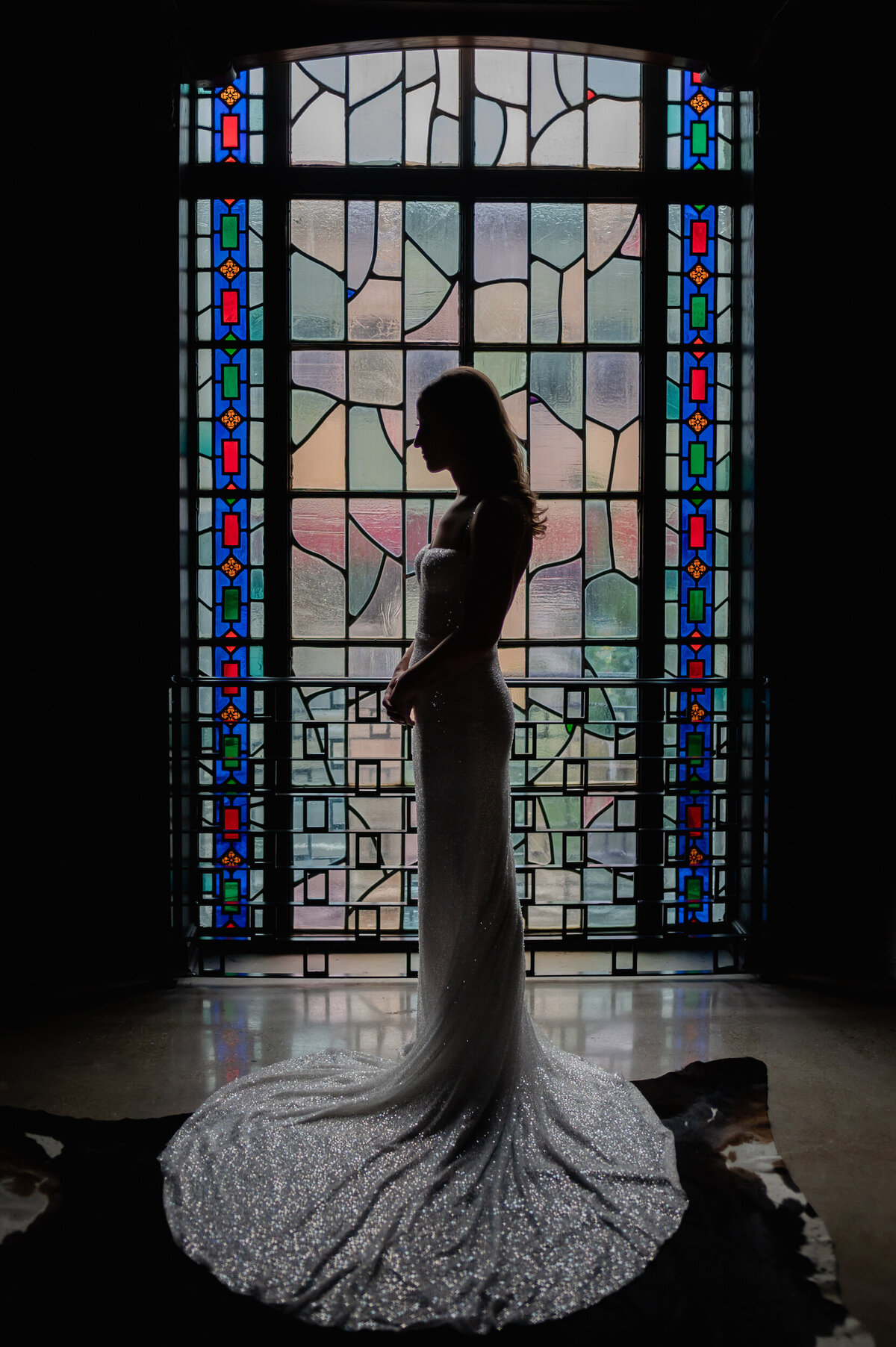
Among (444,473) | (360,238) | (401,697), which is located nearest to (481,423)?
(401,697)

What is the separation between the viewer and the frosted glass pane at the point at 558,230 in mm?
3871

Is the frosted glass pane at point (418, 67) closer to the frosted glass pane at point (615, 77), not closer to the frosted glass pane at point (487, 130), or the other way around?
the frosted glass pane at point (487, 130)

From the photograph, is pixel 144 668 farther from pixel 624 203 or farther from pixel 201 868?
pixel 624 203

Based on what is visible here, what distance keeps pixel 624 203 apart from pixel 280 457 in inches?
61.3

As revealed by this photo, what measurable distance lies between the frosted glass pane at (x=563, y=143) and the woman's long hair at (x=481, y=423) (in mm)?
1923

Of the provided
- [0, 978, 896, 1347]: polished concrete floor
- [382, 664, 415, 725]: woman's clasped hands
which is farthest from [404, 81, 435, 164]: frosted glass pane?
[0, 978, 896, 1347]: polished concrete floor

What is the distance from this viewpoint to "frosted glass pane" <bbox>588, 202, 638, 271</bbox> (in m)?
3.87

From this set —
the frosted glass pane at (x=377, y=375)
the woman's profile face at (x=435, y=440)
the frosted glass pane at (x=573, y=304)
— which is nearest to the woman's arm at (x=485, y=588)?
the woman's profile face at (x=435, y=440)

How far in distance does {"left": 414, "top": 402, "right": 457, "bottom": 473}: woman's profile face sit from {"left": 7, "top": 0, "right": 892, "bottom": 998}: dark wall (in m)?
1.46

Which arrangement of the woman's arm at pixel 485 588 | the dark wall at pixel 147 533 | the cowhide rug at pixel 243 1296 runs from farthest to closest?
the dark wall at pixel 147 533
the woman's arm at pixel 485 588
the cowhide rug at pixel 243 1296

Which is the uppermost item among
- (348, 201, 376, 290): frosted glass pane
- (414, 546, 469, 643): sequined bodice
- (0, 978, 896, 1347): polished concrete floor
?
(348, 201, 376, 290): frosted glass pane

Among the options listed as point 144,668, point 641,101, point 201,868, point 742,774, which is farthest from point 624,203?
point 201,868

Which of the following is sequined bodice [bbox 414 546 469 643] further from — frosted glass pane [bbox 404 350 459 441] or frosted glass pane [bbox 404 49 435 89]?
frosted glass pane [bbox 404 49 435 89]

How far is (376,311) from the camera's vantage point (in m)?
3.87
